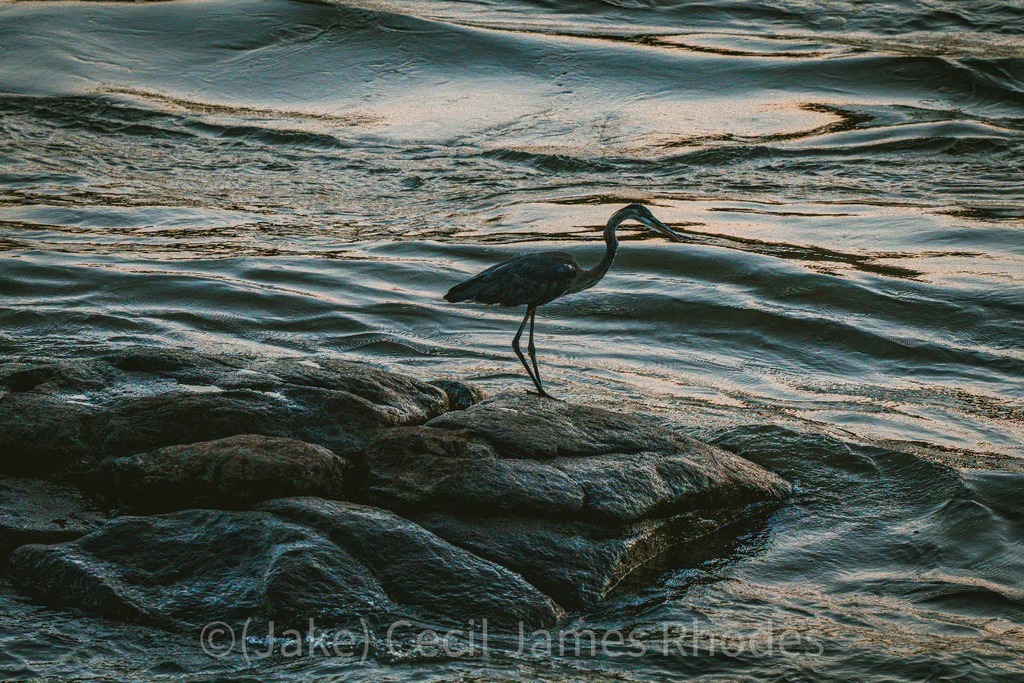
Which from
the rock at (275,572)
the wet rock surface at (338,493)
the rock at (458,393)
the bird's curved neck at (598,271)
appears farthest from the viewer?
the bird's curved neck at (598,271)

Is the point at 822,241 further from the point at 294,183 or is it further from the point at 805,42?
the point at 805,42

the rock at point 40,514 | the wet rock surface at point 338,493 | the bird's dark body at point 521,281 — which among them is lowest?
the rock at point 40,514

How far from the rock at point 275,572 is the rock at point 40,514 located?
0.53 ft

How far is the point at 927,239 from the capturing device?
36.5ft

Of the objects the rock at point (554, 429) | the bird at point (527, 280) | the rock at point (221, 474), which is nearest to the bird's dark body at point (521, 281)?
the bird at point (527, 280)

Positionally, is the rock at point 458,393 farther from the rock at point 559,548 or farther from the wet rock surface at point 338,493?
the rock at point 559,548

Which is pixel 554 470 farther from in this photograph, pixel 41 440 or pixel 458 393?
Answer: pixel 41 440

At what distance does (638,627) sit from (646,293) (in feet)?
18.0

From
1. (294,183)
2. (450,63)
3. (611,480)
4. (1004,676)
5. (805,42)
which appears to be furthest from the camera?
(805,42)

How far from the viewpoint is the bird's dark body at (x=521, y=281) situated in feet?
22.3

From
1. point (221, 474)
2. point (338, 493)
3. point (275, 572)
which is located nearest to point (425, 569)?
point (275, 572)

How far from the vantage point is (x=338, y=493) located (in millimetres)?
→ 5223

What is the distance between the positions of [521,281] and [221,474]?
2267 millimetres

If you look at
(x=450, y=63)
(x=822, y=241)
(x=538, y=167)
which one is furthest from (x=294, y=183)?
(x=822, y=241)
